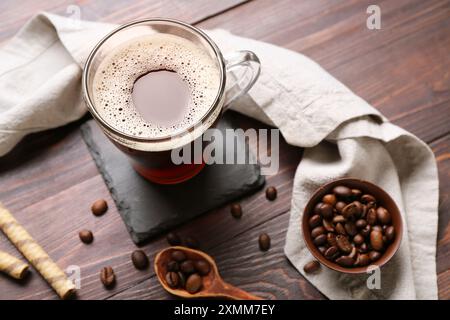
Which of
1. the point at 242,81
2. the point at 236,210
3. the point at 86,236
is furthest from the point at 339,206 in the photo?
the point at 86,236

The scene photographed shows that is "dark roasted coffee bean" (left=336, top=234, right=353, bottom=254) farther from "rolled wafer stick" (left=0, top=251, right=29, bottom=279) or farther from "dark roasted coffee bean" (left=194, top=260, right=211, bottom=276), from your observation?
"rolled wafer stick" (left=0, top=251, right=29, bottom=279)

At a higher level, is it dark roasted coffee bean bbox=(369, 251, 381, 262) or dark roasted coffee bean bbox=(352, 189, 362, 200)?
dark roasted coffee bean bbox=(352, 189, 362, 200)

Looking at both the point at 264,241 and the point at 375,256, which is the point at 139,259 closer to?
the point at 264,241

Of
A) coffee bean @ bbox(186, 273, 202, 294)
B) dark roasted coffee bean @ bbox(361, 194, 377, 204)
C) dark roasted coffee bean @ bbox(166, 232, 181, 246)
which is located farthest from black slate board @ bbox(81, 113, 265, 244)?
dark roasted coffee bean @ bbox(361, 194, 377, 204)

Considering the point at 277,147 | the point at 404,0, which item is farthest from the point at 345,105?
the point at 404,0

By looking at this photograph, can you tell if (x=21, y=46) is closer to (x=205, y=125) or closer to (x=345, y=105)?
(x=205, y=125)
